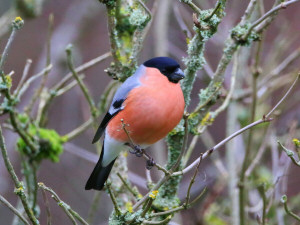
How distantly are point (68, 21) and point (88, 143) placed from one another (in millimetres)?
1137

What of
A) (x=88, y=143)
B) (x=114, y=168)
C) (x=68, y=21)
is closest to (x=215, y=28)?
(x=114, y=168)

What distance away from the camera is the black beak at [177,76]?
226cm

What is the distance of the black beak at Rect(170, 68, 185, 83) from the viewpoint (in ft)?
7.40

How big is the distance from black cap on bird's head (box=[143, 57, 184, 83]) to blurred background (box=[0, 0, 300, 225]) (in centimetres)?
45

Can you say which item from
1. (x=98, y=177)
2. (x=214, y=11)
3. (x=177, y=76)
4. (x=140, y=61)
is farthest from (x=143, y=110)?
(x=140, y=61)

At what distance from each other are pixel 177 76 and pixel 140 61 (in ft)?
7.49

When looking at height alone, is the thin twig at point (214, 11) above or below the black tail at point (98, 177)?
above

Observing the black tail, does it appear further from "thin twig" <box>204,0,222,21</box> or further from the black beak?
"thin twig" <box>204,0,222,21</box>

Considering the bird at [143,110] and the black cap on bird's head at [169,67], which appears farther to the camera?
the black cap on bird's head at [169,67]

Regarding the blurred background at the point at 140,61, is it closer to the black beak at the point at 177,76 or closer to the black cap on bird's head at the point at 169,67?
the black cap on bird's head at the point at 169,67

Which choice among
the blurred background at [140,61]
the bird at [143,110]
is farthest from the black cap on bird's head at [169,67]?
the blurred background at [140,61]

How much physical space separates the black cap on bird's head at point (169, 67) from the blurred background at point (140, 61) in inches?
17.9

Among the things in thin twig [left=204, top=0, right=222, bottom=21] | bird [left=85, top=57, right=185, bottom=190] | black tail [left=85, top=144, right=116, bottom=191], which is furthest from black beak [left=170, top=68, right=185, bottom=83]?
black tail [left=85, top=144, right=116, bottom=191]

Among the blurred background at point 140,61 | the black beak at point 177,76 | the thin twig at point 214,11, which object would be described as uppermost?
the thin twig at point 214,11
